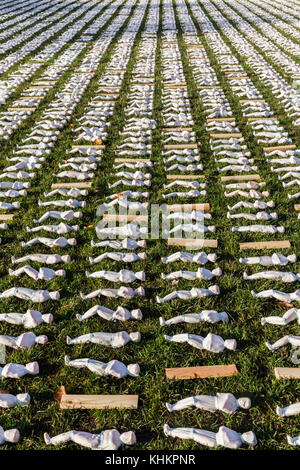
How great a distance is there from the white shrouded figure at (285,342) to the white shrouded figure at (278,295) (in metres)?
0.51

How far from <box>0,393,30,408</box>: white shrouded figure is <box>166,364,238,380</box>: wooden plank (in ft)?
3.82

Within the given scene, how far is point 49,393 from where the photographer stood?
296cm

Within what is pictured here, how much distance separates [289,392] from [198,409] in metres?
0.77

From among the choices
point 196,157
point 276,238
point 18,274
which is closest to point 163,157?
point 196,157

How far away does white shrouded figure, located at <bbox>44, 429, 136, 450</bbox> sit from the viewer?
261 cm

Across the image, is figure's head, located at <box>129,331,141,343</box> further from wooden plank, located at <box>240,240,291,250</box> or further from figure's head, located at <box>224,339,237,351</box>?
wooden plank, located at <box>240,240,291,250</box>

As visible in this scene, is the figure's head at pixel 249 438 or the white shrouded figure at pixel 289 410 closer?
the figure's head at pixel 249 438

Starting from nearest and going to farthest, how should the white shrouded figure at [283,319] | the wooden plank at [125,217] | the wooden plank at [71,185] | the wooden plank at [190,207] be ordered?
the white shrouded figure at [283,319] < the wooden plank at [125,217] < the wooden plank at [190,207] < the wooden plank at [71,185]

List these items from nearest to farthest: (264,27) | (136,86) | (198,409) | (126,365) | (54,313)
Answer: (198,409)
(126,365)
(54,313)
(136,86)
(264,27)

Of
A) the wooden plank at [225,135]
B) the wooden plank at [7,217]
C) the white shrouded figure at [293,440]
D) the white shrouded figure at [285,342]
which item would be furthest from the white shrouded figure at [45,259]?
the wooden plank at [225,135]

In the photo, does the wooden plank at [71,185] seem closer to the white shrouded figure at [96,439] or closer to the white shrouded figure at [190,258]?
the white shrouded figure at [190,258]

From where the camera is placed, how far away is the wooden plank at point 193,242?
4508 millimetres

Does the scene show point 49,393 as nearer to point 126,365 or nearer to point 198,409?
point 126,365

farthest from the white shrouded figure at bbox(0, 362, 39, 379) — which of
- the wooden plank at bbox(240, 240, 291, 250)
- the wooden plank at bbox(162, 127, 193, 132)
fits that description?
the wooden plank at bbox(162, 127, 193, 132)
